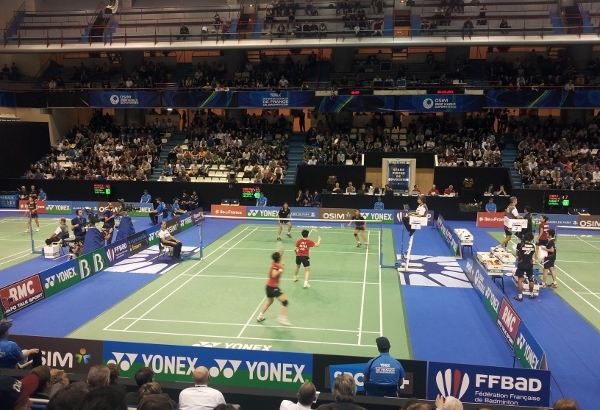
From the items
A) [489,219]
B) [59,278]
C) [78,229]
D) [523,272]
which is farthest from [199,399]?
[489,219]

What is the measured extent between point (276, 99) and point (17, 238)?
19124mm

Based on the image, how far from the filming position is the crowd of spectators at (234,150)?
33219 mm

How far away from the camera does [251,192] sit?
104 ft

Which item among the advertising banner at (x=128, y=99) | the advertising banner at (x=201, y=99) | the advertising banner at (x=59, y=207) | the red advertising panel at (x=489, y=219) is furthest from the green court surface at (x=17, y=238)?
the red advertising panel at (x=489, y=219)

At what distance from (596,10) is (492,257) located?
3120 cm

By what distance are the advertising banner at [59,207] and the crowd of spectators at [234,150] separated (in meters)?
6.17

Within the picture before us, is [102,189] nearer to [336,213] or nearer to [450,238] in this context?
[336,213]

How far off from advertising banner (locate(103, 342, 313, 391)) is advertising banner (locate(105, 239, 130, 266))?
9.74m

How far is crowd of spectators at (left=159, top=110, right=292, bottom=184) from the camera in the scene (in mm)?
33219

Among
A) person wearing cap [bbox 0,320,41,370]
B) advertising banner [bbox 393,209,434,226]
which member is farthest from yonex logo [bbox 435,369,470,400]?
advertising banner [bbox 393,209,434,226]

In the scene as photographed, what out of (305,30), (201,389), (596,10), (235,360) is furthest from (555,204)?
(201,389)

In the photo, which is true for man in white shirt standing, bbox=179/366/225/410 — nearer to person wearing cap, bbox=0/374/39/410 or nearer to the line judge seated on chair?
person wearing cap, bbox=0/374/39/410

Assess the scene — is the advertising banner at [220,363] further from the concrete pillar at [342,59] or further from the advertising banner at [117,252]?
the concrete pillar at [342,59]

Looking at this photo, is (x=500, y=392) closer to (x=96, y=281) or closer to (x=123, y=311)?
(x=123, y=311)
